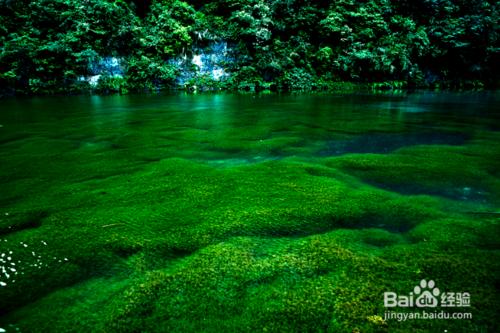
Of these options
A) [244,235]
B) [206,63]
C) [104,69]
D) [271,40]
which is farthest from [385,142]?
[104,69]

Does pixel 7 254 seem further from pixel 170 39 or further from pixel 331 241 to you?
pixel 170 39

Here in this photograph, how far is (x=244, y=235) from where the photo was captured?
289 cm

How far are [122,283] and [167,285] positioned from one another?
0.32 metres

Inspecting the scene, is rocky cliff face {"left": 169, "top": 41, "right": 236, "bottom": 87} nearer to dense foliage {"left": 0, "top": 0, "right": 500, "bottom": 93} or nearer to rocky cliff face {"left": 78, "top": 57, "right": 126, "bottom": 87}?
dense foliage {"left": 0, "top": 0, "right": 500, "bottom": 93}

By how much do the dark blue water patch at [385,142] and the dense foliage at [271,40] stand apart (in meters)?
14.6

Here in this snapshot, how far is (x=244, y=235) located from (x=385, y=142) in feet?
15.5

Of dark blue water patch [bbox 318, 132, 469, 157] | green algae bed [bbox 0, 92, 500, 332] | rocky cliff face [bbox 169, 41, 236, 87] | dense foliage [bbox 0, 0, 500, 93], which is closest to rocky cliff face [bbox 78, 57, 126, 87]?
dense foliage [bbox 0, 0, 500, 93]

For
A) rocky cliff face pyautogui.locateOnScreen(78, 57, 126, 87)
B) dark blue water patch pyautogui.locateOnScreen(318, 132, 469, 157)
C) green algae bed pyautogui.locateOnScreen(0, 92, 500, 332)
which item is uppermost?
rocky cliff face pyautogui.locateOnScreen(78, 57, 126, 87)

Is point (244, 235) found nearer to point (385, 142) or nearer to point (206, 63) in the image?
point (385, 142)

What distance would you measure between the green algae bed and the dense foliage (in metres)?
16.1

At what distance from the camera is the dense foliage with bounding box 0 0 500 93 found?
67.3 feet

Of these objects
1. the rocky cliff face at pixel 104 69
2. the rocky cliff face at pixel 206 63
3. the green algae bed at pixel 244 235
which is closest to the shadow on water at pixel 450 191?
the green algae bed at pixel 244 235

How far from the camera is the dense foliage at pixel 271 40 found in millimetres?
20516

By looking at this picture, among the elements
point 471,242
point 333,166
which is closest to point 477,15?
point 333,166
